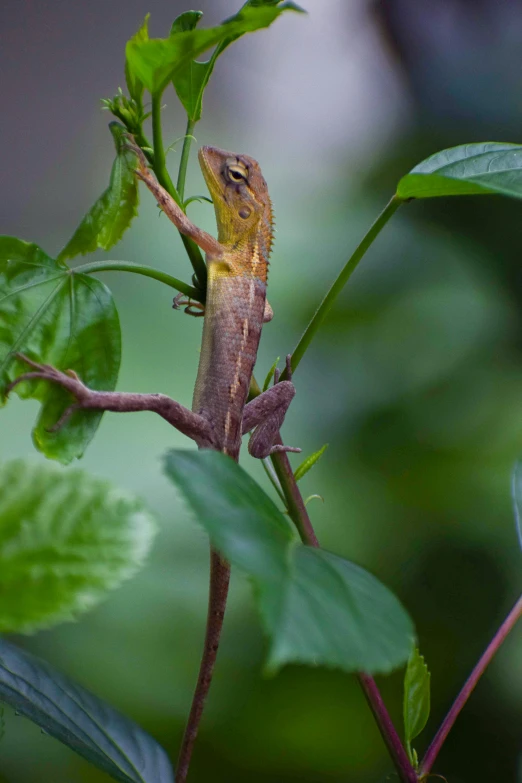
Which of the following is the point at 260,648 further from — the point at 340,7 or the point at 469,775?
the point at 340,7

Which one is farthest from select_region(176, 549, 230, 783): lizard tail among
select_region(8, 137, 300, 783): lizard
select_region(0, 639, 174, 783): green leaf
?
select_region(0, 639, 174, 783): green leaf

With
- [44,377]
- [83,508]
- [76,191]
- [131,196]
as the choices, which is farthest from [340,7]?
[83,508]

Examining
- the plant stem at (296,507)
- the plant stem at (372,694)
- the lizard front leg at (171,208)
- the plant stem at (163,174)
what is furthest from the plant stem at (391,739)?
the lizard front leg at (171,208)

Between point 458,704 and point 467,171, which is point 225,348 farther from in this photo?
point 458,704

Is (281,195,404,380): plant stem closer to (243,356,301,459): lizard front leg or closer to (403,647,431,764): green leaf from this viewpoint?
(243,356,301,459): lizard front leg

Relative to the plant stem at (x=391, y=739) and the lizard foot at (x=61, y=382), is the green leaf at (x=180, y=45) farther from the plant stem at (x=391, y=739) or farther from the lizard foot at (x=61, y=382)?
the plant stem at (x=391, y=739)
